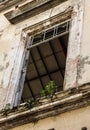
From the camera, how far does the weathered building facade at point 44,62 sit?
6590mm

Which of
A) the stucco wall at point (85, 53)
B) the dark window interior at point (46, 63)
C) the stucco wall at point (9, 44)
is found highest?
the stucco wall at point (85, 53)

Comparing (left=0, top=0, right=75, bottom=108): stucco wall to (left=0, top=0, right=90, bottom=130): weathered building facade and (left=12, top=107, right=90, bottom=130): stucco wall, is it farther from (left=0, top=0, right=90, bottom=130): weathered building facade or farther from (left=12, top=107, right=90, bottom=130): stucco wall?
(left=12, top=107, right=90, bottom=130): stucco wall

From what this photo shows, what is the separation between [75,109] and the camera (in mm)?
6504

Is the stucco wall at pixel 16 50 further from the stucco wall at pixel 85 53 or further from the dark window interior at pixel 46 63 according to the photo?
the dark window interior at pixel 46 63

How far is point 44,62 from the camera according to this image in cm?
1154

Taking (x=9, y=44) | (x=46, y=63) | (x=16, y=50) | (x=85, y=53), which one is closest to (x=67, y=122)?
(x=85, y=53)

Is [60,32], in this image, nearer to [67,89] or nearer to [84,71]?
[84,71]

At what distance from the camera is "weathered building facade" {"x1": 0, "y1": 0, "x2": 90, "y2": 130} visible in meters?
6.59

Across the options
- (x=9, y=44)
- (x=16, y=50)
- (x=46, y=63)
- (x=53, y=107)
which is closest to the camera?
(x=53, y=107)

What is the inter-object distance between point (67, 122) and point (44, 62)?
5248 mm

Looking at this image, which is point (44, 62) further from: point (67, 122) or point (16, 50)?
point (67, 122)

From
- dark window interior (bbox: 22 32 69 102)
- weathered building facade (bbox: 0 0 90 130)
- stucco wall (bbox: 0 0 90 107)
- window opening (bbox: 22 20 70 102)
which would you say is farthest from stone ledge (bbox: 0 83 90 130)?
dark window interior (bbox: 22 32 69 102)

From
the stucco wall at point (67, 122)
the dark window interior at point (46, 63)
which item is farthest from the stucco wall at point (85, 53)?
the dark window interior at point (46, 63)

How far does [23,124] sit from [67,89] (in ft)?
3.71
